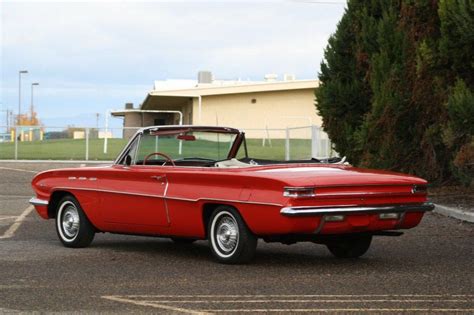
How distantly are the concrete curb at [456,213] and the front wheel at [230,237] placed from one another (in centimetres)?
650

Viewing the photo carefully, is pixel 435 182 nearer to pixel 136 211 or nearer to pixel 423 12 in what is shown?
pixel 423 12

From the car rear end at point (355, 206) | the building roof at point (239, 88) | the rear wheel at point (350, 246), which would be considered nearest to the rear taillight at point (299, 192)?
the car rear end at point (355, 206)

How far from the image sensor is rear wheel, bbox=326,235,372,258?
10.2 m

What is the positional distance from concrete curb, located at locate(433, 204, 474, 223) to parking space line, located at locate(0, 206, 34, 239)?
6.97m

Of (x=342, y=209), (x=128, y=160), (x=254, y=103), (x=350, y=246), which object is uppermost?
(x=254, y=103)

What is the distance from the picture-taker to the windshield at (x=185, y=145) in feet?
36.1

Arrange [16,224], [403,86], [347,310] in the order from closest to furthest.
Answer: [347,310], [16,224], [403,86]

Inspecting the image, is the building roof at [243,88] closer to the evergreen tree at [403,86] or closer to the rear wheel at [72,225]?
the evergreen tree at [403,86]

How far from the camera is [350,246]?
10281 mm

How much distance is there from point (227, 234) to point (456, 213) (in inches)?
281

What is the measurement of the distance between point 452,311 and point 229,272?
104 inches

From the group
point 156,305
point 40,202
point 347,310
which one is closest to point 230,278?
point 156,305

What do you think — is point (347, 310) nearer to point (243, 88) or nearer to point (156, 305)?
point (156, 305)

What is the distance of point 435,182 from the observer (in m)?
19.8
